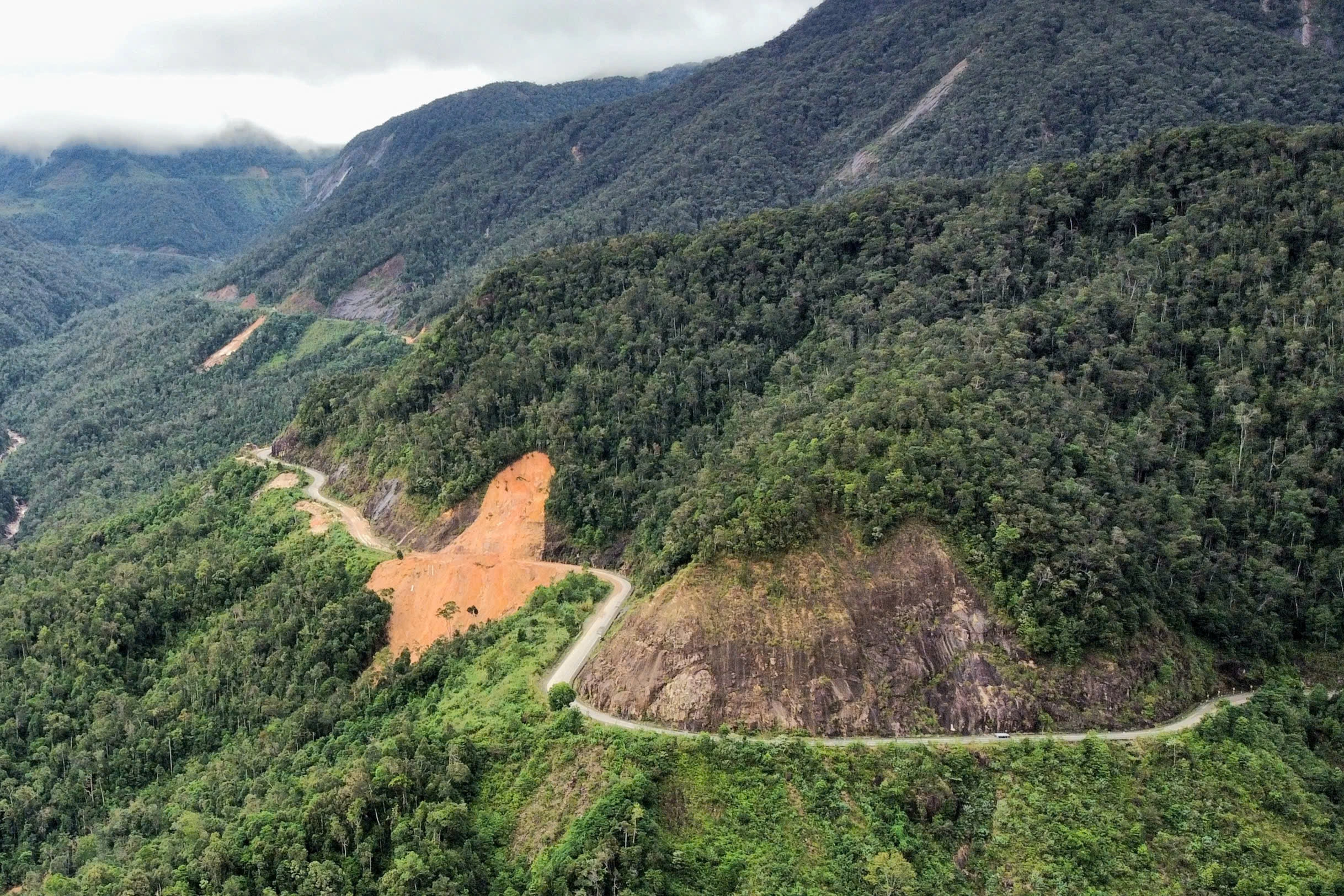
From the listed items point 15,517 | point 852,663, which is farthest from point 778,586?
point 15,517

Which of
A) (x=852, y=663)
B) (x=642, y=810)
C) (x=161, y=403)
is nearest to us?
(x=642, y=810)

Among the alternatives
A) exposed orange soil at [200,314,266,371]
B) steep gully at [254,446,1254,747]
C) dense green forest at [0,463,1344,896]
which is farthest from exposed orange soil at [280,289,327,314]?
steep gully at [254,446,1254,747]

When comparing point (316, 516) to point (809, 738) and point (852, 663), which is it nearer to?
point (809, 738)

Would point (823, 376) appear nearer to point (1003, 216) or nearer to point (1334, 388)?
point (1003, 216)

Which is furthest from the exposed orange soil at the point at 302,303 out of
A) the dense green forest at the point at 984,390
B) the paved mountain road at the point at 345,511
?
the dense green forest at the point at 984,390

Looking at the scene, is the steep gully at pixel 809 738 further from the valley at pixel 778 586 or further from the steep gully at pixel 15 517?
the steep gully at pixel 15 517

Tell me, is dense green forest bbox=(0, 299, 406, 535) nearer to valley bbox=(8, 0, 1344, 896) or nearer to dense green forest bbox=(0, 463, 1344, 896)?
valley bbox=(8, 0, 1344, 896)

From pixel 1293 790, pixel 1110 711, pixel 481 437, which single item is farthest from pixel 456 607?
pixel 1293 790

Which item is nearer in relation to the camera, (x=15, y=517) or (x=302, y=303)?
(x=15, y=517)
